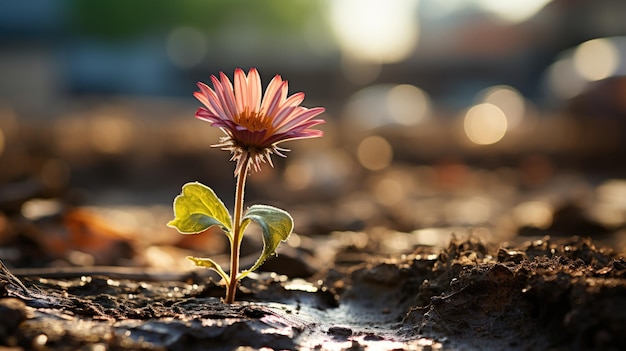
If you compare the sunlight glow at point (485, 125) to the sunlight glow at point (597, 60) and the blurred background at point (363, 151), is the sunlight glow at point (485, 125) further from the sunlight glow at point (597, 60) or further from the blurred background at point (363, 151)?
the sunlight glow at point (597, 60)

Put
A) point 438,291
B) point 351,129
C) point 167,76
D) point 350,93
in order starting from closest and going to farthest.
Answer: point 438,291, point 351,129, point 350,93, point 167,76

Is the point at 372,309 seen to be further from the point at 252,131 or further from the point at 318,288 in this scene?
the point at 252,131

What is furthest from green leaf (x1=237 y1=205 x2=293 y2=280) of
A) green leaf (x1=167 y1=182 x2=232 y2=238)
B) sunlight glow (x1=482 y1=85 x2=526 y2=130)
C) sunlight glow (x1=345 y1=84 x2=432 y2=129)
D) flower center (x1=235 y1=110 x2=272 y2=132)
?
sunlight glow (x1=482 y1=85 x2=526 y2=130)

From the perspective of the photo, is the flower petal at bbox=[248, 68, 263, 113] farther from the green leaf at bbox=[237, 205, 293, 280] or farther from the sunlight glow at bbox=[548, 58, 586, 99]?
the sunlight glow at bbox=[548, 58, 586, 99]

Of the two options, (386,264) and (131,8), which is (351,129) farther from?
(131,8)

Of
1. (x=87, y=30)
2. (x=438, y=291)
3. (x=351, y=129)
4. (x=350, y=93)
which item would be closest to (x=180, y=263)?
(x=438, y=291)

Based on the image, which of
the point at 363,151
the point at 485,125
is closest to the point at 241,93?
the point at 363,151

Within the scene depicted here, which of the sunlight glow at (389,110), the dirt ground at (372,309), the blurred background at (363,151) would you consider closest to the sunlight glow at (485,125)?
the blurred background at (363,151)
